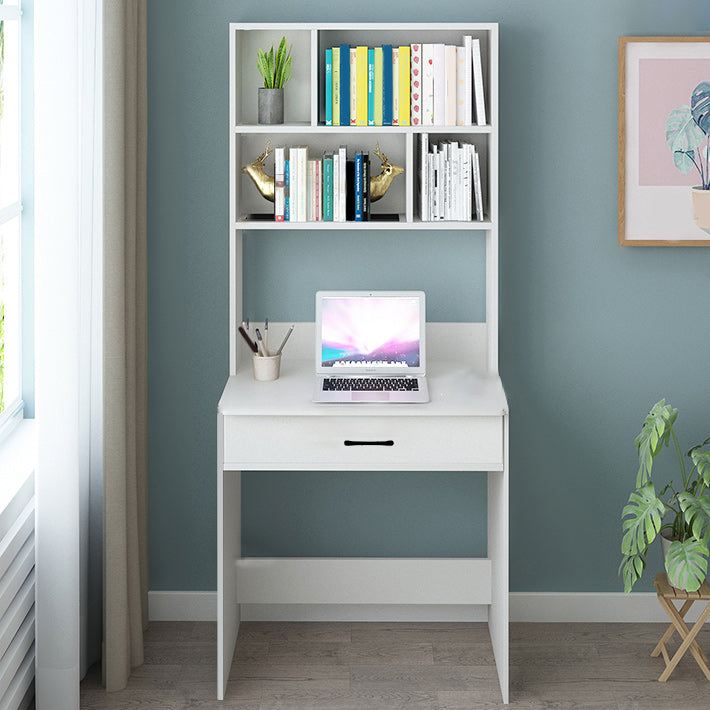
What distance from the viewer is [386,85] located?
9.97 ft

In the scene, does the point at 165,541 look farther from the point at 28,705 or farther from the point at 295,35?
the point at 295,35

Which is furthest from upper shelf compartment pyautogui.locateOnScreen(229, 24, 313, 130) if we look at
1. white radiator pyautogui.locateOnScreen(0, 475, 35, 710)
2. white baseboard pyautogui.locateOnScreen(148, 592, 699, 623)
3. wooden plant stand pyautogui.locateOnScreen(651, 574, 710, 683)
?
wooden plant stand pyautogui.locateOnScreen(651, 574, 710, 683)

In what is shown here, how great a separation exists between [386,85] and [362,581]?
1524 millimetres

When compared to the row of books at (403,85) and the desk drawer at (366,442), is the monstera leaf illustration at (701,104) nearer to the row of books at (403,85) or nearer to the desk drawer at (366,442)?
the row of books at (403,85)

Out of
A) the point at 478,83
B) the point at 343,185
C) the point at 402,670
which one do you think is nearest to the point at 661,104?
the point at 478,83

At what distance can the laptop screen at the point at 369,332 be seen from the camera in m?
3.13

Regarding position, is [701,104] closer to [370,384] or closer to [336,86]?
[336,86]

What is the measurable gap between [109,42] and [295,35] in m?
0.66

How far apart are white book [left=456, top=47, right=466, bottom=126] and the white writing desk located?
2.14 feet

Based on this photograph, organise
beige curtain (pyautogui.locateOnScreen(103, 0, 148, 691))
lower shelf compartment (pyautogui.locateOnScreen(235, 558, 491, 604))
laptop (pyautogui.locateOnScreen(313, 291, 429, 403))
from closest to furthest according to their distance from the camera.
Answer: beige curtain (pyautogui.locateOnScreen(103, 0, 148, 691)), laptop (pyautogui.locateOnScreen(313, 291, 429, 403)), lower shelf compartment (pyautogui.locateOnScreen(235, 558, 491, 604))

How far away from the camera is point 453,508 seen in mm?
3408

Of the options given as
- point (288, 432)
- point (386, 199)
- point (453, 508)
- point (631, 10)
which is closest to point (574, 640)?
point (453, 508)

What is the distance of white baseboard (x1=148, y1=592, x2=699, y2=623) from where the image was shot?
3.42m

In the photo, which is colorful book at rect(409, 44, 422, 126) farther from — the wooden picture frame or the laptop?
the wooden picture frame
